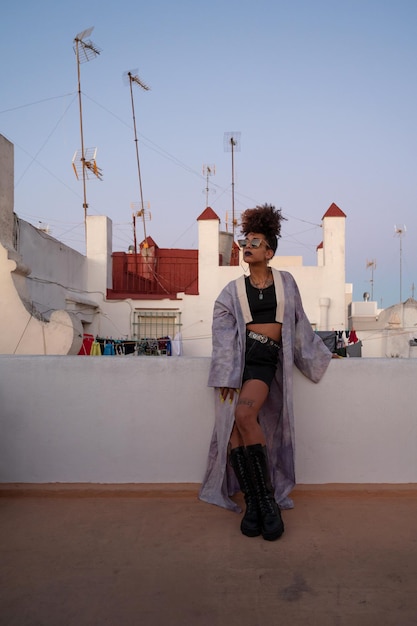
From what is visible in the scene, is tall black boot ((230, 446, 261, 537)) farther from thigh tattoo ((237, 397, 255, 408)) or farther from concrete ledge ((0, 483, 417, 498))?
→ concrete ledge ((0, 483, 417, 498))

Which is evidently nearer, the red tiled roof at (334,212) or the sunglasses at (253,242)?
the sunglasses at (253,242)

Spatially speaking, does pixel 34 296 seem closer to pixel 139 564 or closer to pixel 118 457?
pixel 118 457

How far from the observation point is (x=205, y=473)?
3303 mm

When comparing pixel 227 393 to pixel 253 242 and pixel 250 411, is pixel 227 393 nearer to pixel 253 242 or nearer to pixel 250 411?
pixel 250 411

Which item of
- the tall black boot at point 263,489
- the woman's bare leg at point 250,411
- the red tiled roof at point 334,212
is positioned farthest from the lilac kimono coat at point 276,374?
the red tiled roof at point 334,212

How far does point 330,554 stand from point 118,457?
1452 millimetres

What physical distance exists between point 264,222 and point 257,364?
858 millimetres

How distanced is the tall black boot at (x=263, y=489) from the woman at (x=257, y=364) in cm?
3

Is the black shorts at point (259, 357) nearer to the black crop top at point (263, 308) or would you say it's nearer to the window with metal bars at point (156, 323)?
the black crop top at point (263, 308)

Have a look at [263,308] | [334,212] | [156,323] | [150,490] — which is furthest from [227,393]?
[334,212]

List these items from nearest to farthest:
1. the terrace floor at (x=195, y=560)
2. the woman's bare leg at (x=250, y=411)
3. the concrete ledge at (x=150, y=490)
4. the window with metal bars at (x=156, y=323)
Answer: the terrace floor at (x=195, y=560)
the woman's bare leg at (x=250, y=411)
the concrete ledge at (x=150, y=490)
the window with metal bars at (x=156, y=323)

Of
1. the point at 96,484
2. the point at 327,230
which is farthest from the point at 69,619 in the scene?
the point at 327,230

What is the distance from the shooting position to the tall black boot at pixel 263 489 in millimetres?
2678

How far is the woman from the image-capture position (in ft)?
9.82
